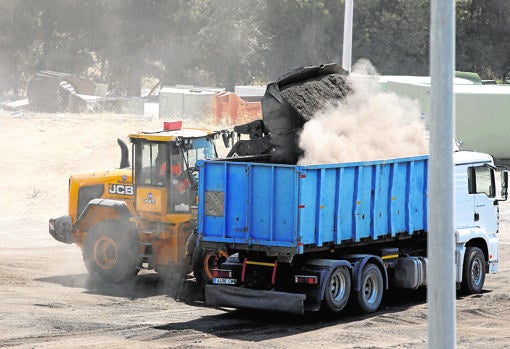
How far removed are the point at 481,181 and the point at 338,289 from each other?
4.16 m

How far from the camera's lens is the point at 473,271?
60.5 ft

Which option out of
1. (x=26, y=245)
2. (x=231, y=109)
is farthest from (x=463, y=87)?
(x=26, y=245)

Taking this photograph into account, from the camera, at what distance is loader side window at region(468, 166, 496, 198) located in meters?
18.4

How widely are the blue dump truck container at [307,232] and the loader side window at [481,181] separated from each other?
4.13ft

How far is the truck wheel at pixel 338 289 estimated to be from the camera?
15.7 metres

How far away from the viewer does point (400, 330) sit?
15133 millimetres

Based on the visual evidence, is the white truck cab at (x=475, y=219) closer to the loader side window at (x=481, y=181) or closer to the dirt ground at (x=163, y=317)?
the loader side window at (x=481, y=181)

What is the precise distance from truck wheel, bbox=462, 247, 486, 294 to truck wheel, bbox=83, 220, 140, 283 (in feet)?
19.4

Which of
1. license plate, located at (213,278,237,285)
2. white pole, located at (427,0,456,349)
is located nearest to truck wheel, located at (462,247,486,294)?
license plate, located at (213,278,237,285)

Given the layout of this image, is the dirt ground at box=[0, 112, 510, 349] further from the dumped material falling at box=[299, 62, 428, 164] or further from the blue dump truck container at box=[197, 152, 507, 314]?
the dumped material falling at box=[299, 62, 428, 164]

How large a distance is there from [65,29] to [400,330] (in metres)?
49.9

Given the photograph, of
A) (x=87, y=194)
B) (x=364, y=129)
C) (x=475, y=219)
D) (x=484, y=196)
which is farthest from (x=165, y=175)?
(x=484, y=196)

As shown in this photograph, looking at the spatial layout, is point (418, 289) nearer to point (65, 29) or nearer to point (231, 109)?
point (231, 109)

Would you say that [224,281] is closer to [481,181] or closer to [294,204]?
[294,204]
